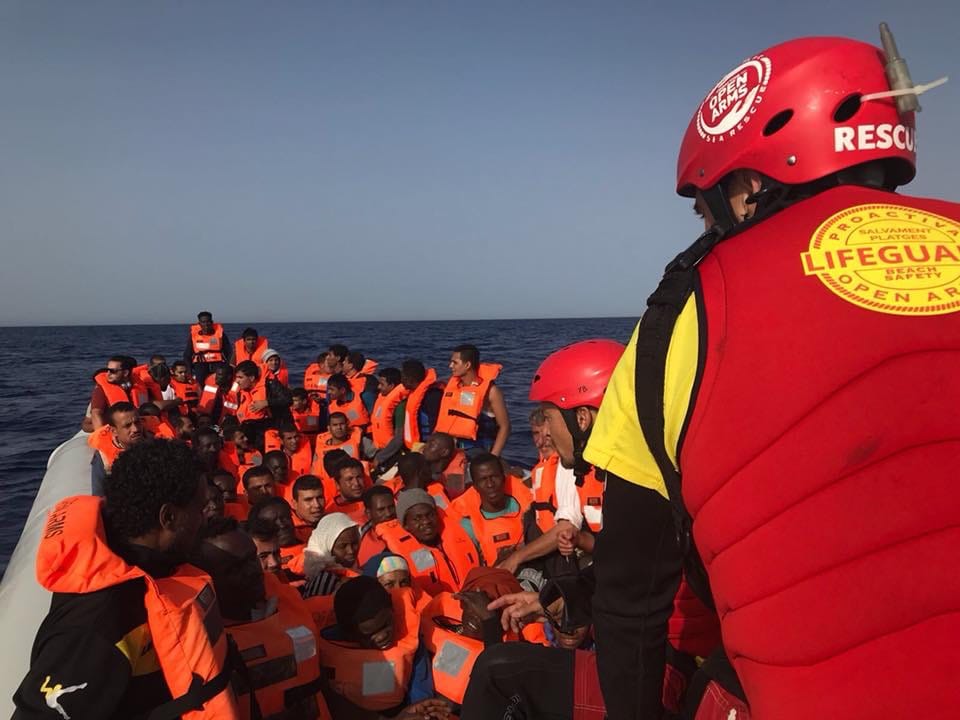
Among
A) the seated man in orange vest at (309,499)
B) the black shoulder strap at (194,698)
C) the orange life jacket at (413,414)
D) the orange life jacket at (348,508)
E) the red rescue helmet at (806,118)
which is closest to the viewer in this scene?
the red rescue helmet at (806,118)

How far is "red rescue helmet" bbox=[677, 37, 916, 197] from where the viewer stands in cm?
122

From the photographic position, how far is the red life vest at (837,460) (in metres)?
0.91

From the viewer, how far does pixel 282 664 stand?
10.9ft

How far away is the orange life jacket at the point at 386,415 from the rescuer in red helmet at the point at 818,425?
25.8 feet

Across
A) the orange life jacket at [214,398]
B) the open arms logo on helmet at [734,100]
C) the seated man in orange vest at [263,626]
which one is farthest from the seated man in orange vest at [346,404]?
the open arms logo on helmet at [734,100]

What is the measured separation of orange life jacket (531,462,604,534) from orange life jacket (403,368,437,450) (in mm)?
3480

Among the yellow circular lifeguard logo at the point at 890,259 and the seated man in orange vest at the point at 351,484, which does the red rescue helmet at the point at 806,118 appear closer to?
the yellow circular lifeguard logo at the point at 890,259

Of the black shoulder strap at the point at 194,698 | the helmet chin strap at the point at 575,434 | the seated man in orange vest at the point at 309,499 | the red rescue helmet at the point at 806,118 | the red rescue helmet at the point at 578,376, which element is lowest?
the seated man in orange vest at the point at 309,499

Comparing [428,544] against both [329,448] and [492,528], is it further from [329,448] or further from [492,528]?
[329,448]

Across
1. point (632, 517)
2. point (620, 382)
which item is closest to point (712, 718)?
point (632, 517)

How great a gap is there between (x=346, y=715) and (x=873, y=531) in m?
3.57

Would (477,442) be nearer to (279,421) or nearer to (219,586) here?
(279,421)

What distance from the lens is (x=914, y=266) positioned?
1.00 metres

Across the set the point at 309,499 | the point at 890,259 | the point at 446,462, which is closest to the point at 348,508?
the point at 309,499
